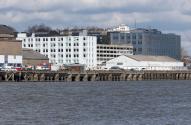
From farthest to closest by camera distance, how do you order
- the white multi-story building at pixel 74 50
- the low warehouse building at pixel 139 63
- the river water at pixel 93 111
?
1. the white multi-story building at pixel 74 50
2. the low warehouse building at pixel 139 63
3. the river water at pixel 93 111

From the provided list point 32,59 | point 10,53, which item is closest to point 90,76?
point 10,53

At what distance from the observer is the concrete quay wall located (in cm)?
12800

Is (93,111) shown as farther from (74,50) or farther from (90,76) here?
(74,50)

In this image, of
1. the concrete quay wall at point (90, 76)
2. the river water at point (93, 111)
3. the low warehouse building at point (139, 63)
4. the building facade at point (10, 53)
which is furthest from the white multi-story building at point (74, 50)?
the river water at point (93, 111)

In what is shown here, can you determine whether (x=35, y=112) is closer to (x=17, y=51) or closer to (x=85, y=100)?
(x=85, y=100)

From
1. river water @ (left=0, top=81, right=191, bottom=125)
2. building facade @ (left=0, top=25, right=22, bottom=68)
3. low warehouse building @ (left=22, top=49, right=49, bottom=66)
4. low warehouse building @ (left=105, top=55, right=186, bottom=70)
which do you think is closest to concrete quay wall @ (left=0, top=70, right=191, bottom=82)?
low warehouse building @ (left=105, top=55, right=186, bottom=70)

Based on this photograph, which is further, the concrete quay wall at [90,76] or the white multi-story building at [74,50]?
the white multi-story building at [74,50]

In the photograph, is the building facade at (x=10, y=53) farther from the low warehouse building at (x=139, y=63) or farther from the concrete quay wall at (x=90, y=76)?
the low warehouse building at (x=139, y=63)

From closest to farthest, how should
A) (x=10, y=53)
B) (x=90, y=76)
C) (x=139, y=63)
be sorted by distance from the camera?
(x=90, y=76) < (x=10, y=53) < (x=139, y=63)

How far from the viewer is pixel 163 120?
49.5 meters

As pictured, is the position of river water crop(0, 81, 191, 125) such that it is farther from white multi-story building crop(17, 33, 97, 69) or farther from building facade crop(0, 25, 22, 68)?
white multi-story building crop(17, 33, 97, 69)

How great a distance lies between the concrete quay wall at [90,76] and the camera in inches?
5039

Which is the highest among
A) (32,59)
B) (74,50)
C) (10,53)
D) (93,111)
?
(74,50)

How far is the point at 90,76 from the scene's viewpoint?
143 meters
